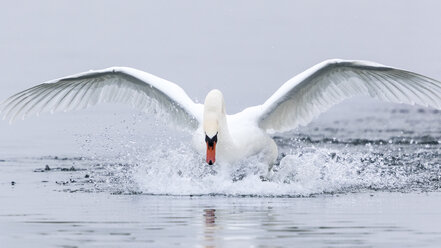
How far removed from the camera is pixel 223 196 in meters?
13.4

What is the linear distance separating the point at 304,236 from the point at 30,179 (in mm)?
6891

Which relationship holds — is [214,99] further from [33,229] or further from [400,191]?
[33,229]

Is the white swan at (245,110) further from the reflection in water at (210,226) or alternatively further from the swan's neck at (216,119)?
the reflection in water at (210,226)

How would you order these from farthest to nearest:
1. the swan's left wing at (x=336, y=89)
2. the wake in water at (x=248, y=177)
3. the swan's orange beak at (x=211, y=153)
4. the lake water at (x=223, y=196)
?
the swan's left wing at (x=336, y=89) < the wake in water at (x=248, y=177) < the swan's orange beak at (x=211, y=153) < the lake water at (x=223, y=196)

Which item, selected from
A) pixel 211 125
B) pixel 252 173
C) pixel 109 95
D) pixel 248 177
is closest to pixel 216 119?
pixel 211 125

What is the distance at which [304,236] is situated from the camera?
31.4ft

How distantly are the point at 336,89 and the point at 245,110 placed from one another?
1.21 meters

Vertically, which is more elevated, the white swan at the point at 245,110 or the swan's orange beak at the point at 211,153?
the white swan at the point at 245,110

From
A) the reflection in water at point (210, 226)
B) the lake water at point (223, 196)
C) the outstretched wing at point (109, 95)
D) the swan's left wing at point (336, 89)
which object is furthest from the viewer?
the outstretched wing at point (109, 95)

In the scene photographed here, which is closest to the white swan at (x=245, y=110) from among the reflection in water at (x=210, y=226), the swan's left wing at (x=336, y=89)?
the swan's left wing at (x=336, y=89)

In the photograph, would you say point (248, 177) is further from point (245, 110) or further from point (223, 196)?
point (245, 110)

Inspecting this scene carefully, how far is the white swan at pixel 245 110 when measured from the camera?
47.4ft

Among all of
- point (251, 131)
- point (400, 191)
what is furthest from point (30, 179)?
point (400, 191)

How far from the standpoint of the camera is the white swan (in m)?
14.4
